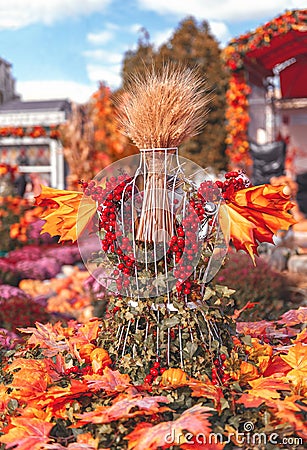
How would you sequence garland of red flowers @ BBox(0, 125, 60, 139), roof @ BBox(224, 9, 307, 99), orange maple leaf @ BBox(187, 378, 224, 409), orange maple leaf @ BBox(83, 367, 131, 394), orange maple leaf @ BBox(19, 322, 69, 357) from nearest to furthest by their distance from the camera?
1. orange maple leaf @ BBox(187, 378, 224, 409)
2. orange maple leaf @ BBox(83, 367, 131, 394)
3. orange maple leaf @ BBox(19, 322, 69, 357)
4. roof @ BBox(224, 9, 307, 99)
5. garland of red flowers @ BBox(0, 125, 60, 139)

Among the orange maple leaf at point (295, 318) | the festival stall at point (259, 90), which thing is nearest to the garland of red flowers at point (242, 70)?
the festival stall at point (259, 90)

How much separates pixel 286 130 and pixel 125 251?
520 inches

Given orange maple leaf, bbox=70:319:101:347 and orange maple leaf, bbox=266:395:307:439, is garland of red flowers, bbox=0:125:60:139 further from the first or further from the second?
orange maple leaf, bbox=266:395:307:439

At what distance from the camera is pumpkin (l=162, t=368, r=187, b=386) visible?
2004 mm

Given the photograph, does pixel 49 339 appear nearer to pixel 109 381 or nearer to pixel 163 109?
pixel 109 381

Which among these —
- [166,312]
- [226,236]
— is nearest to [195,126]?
[226,236]

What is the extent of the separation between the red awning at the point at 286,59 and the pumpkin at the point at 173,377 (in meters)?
7.07

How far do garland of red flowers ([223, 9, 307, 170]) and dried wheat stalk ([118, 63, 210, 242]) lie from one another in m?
6.38

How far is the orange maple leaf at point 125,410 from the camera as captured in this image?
1.76 metres

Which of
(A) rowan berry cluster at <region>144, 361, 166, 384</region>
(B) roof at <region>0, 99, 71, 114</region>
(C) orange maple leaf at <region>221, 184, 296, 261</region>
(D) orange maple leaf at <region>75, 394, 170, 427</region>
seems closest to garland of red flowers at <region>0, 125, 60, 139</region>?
(B) roof at <region>0, 99, 71, 114</region>

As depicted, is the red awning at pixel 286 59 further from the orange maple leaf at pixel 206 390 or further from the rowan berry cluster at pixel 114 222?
the orange maple leaf at pixel 206 390

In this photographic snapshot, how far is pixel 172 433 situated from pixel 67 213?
0.96 m

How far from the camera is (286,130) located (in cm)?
1470

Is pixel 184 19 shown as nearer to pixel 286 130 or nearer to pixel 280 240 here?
pixel 286 130
